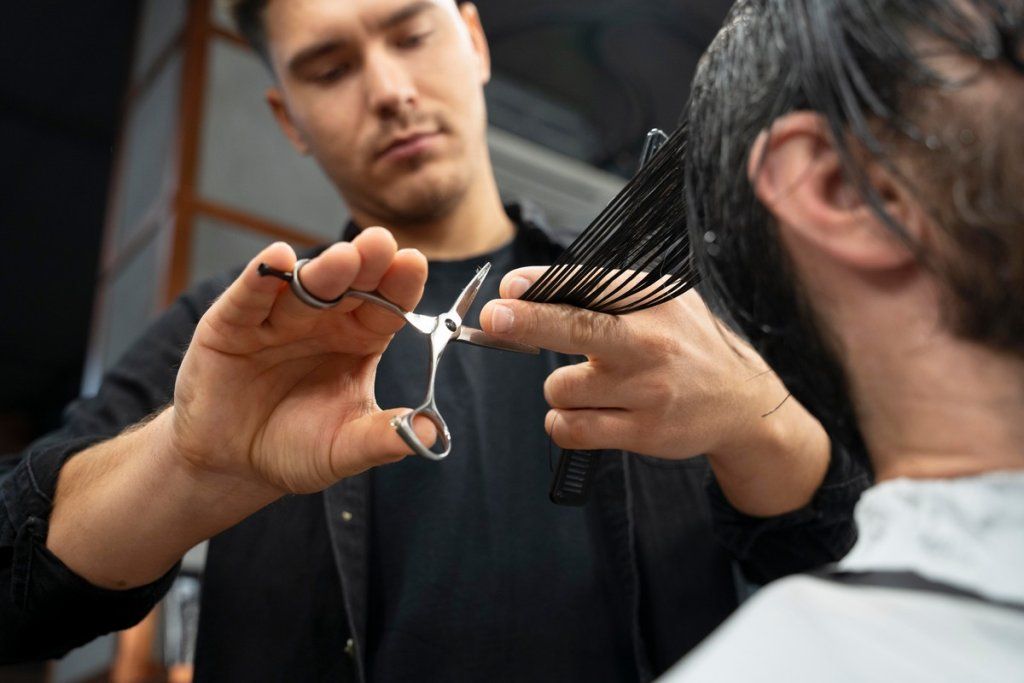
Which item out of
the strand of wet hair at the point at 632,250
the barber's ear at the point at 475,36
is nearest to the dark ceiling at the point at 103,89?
the barber's ear at the point at 475,36

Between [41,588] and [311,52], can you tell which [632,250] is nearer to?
[41,588]

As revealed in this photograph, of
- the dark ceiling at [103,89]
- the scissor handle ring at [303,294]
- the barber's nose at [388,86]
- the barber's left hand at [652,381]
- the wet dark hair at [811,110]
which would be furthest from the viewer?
the dark ceiling at [103,89]

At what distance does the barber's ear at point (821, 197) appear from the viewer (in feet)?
2.63

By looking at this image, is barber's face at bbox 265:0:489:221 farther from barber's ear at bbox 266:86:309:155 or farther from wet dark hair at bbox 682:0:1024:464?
wet dark hair at bbox 682:0:1024:464

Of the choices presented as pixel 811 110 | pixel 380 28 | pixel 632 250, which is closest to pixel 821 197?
pixel 811 110

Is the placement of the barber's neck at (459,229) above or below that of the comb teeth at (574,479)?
below

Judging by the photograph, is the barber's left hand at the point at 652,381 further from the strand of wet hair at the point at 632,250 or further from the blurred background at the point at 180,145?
the blurred background at the point at 180,145

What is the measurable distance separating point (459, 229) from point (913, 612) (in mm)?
1316

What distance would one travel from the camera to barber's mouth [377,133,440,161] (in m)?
1.82

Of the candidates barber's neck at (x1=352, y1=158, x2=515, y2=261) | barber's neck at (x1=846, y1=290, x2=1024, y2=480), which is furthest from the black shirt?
barber's neck at (x1=846, y1=290, x2=1024, y2=480)

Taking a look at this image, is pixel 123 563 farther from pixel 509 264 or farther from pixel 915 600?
pixel 915 600

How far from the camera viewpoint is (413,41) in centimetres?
188

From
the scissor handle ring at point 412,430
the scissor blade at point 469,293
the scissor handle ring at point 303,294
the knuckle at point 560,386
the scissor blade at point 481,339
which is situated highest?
the scissor handle ring at point 303,294

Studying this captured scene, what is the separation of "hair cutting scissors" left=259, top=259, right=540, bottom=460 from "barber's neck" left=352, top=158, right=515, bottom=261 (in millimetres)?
722
